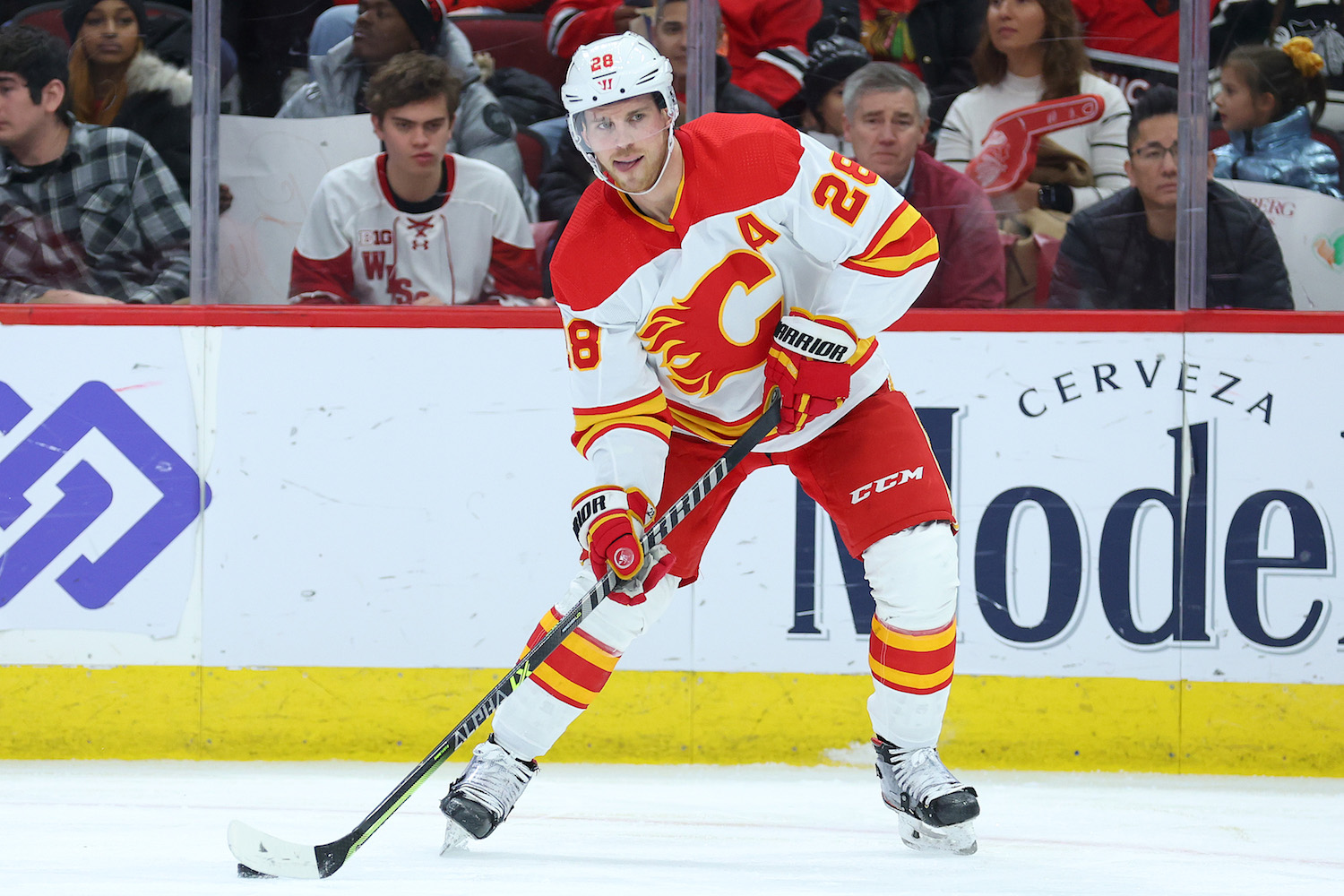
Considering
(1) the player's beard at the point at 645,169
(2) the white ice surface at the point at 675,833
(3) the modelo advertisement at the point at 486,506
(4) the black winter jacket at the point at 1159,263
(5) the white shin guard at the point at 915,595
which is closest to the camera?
(2) the white ice surface at the point at 675,833

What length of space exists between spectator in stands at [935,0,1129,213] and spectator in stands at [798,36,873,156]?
9.8 inches

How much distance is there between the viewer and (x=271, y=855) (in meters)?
2.02

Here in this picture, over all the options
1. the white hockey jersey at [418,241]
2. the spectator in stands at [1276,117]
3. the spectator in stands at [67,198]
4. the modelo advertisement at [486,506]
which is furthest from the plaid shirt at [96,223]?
the spectator in stands at [1276,117]

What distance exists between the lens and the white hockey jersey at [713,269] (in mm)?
2174

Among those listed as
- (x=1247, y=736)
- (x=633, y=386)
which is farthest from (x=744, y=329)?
(x=1247, y=736)

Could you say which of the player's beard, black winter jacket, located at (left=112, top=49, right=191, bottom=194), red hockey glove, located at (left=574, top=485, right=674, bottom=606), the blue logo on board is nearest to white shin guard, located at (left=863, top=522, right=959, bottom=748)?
red hockey glove, located at (left=574, top=485, right=674, bottom=606)

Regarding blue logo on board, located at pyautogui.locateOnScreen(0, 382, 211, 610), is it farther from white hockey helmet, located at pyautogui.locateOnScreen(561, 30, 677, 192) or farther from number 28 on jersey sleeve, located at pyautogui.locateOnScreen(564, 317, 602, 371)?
white hockey helmet, located at pyautogui.locateOnScreen(561, 30, 677, 192)

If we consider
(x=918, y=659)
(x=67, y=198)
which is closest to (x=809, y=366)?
(x=918, y=659)

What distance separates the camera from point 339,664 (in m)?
3.12

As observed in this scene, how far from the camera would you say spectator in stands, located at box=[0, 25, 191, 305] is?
128 inches

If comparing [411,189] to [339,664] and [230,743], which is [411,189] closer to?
[339,664]

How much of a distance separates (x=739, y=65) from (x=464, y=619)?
146cm

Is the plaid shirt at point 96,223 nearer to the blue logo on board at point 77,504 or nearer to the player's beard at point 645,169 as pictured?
the blue logo on board at point 77,504

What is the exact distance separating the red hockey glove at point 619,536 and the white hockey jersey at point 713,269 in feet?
0.12
